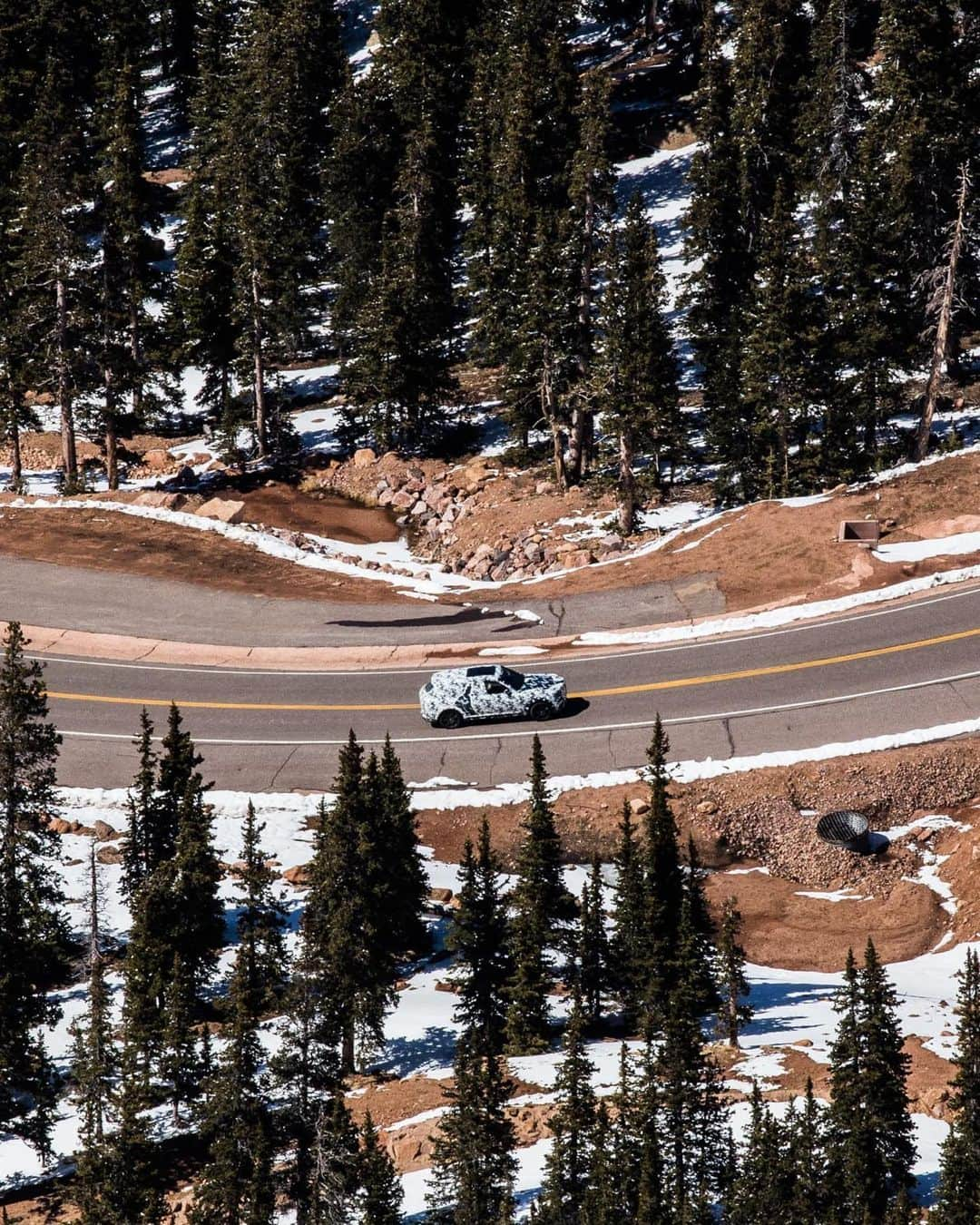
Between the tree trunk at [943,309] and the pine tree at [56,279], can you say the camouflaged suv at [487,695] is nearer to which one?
the tree trunk at [943,309]

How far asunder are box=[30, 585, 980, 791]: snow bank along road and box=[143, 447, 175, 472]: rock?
26.6 meters

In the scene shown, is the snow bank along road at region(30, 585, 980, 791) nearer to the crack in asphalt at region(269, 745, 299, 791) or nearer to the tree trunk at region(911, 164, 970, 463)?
the crack in asphalt at region(269, 745, 299, 791)

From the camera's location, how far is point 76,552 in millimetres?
50875

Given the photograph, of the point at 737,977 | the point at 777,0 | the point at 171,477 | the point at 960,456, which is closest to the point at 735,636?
the point at 960,456

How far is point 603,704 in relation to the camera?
39.1 m

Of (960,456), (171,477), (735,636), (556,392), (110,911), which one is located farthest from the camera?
(171,477)

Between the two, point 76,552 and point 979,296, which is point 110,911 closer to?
point 76,552

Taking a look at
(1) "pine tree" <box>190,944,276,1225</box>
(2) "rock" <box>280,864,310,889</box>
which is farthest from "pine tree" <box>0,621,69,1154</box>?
(2) "rock" <box>280,864,310,889</box>

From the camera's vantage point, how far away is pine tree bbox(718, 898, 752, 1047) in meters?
26.3

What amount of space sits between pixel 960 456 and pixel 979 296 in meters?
15.3

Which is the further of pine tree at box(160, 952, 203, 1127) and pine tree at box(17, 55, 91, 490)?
pine tree at box(17, 55, 91, 490)

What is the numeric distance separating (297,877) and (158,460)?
38541 millimetres

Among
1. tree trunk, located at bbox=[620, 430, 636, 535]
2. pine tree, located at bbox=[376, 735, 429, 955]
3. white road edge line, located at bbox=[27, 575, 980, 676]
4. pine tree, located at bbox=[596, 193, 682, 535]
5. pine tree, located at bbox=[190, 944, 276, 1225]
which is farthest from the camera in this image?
A: tree trunk, located at bbox=[620, 430, 636, 535]

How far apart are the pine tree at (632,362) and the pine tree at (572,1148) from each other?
31.0 meters
